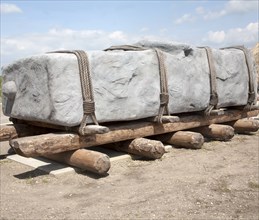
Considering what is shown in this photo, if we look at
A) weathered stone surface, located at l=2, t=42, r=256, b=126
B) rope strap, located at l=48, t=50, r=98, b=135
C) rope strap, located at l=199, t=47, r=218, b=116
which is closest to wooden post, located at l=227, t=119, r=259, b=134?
weathered stone surface, located at l=2, t=42, r=256, b=126

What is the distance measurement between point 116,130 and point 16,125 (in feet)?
5.23

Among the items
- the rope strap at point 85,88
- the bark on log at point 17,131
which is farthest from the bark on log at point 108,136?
the bark on log at point 17,131

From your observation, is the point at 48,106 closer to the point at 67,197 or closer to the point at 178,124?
the point at 67,197

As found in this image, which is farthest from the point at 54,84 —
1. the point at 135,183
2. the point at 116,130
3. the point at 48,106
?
the point at 135,183

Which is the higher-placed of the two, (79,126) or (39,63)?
(39,63)

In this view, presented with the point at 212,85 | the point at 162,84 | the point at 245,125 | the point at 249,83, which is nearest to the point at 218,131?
the point at 212,85

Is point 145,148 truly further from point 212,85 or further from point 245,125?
point 245,125

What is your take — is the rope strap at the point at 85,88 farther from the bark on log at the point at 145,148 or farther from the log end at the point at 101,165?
the bark on log at the point at 145,148

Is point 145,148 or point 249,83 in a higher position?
point 249,83

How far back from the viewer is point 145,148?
6.01 meters

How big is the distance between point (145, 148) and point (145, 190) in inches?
52.0

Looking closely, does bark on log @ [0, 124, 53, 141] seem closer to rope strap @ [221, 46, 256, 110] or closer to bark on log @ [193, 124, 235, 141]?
bark on log @ [193, 124, 235, 141]

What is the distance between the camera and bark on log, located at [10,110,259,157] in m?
5.07

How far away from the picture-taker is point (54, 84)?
5.35m
